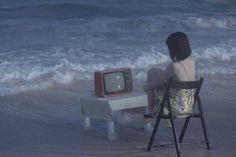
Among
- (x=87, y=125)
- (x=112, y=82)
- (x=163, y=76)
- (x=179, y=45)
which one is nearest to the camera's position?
(x=179, y=45)

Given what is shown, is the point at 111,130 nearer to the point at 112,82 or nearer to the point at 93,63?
the point at 112,82

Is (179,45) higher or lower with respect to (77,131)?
higher

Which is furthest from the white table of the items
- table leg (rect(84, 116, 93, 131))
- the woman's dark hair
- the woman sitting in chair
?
the woman's dark hair

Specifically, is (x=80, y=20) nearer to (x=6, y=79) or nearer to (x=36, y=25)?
(x=36, y=25)

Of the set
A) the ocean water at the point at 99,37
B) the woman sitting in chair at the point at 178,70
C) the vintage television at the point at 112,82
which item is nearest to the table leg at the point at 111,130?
the vintage television at the point at 112,82

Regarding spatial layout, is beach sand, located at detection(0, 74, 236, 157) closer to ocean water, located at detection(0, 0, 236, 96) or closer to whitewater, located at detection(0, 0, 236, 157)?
whitewater, located at detection(0, 0, 236, 157)

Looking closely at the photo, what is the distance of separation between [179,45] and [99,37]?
8504 mm

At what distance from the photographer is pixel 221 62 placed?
38.2ft

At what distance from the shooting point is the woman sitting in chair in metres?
6.39

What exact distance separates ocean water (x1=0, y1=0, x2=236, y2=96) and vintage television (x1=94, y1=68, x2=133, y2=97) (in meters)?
2.58

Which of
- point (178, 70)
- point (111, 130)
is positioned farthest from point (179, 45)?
point (111, 130)

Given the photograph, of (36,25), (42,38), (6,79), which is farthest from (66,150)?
(36,25)

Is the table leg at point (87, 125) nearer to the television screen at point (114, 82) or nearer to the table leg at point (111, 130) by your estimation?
the table leg at point (111, 130)

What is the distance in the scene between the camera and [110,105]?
6.71 m
